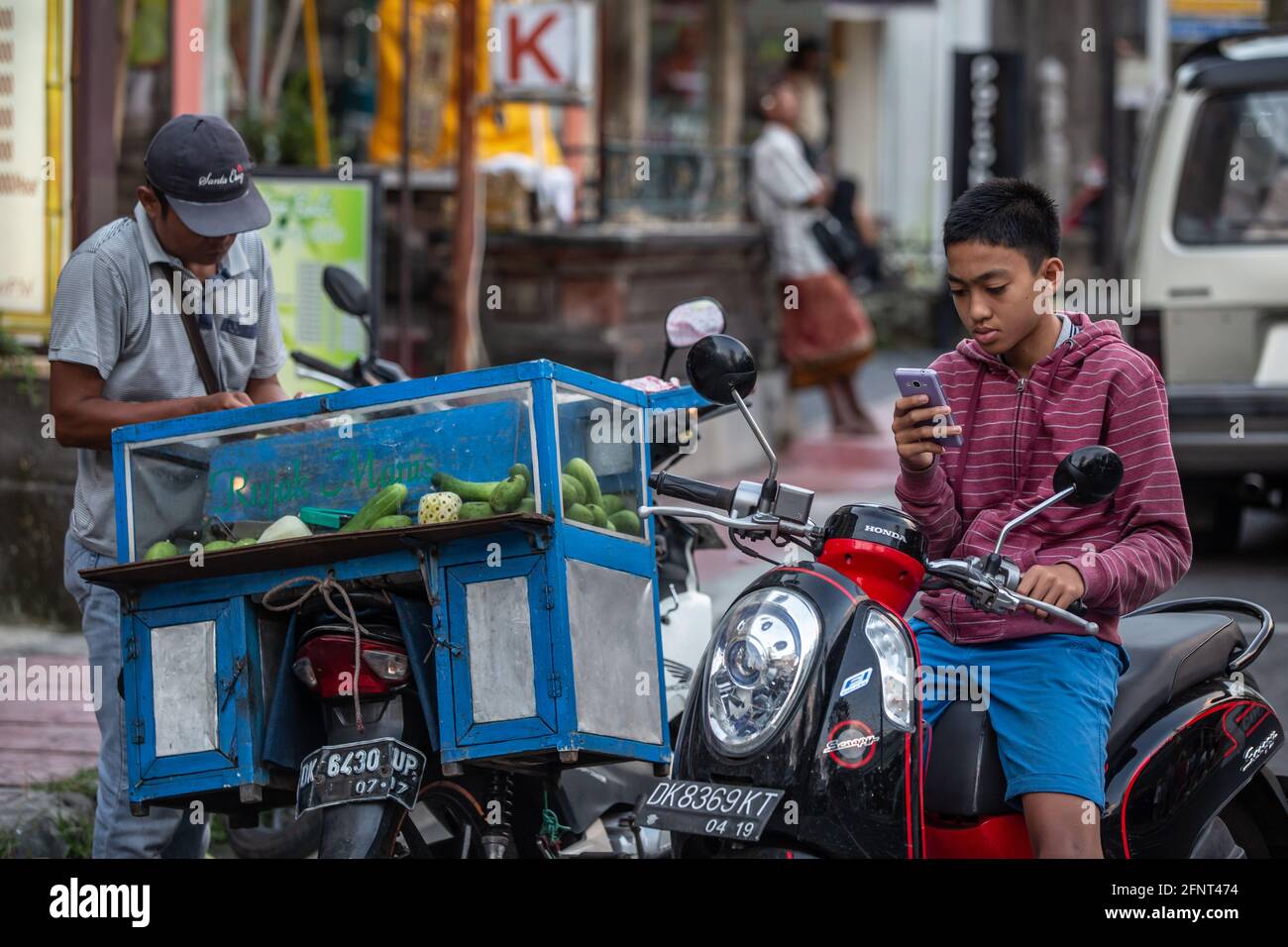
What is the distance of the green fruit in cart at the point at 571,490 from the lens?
358 centimetres

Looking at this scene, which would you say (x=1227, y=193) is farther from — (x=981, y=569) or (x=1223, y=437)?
(x=981, y=569)

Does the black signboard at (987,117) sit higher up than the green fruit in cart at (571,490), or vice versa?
the black signboard at (987,117)

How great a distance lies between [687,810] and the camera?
10.1 feet

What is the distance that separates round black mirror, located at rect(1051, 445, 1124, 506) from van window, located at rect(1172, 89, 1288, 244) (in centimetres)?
608

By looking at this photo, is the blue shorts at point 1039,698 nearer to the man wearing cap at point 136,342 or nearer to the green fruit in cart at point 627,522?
the green fruit in cart at point 627,522

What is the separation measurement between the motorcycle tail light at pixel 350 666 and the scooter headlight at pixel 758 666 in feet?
2.50

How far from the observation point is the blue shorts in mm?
3287

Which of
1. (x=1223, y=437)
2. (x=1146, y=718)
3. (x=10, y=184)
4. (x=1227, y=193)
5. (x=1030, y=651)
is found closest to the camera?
(x=1030, y=651)

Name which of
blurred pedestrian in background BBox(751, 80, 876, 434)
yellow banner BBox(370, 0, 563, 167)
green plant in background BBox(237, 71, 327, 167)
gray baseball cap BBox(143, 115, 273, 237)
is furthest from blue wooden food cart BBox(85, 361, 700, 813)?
blurred pedestrian in background BBox(751, 80, 876, 434)

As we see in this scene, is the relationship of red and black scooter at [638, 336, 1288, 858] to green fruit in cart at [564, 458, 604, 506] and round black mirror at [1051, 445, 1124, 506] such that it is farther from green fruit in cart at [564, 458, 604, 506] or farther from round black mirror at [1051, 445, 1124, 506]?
green fruit in cart at [564, 458, 604, 506]

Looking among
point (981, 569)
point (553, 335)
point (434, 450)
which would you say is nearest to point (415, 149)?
point (553, 335)

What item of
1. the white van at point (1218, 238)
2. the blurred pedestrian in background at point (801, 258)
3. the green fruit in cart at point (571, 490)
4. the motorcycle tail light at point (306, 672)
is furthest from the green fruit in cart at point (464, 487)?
the blurred pedestrian in background at point (801, 258)

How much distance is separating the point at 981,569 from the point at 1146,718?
0.74 m

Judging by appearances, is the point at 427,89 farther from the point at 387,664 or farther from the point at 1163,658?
the point at 1163,658
